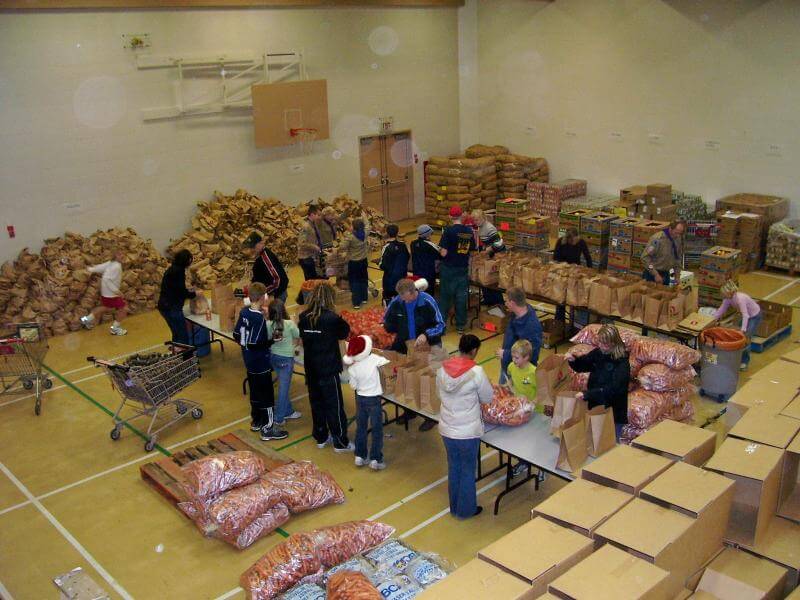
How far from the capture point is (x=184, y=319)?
37.0ft

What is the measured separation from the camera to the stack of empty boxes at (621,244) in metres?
14.6

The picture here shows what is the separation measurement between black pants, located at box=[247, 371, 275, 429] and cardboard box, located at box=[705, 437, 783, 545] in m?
5.31

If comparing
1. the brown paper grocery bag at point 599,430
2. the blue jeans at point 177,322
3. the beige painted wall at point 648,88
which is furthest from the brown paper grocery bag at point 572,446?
the beige painted wall at point 648,88

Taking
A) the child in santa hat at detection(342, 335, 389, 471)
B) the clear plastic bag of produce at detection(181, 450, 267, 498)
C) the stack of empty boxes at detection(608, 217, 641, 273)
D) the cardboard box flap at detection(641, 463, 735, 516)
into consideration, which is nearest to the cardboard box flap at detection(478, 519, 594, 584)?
the cardboard box flap at detection(641, 463, 735, 516)

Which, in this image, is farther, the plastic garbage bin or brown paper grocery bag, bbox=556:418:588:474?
the plastic garbage bin

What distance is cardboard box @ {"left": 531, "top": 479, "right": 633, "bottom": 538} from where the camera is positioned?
496cm

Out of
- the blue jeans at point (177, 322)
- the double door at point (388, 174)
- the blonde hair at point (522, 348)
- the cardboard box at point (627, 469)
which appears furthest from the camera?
the double door at point (388, 174)

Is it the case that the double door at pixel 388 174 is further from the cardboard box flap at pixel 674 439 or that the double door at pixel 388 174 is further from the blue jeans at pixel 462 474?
the cardboard box flap at pixel 674 439

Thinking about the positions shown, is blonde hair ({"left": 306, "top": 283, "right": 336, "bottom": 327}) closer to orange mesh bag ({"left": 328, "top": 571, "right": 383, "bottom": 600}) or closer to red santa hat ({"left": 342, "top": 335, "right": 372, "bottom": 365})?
red santa hat ({"left": 342, "top": 335, "right": 372, "bottom": 365})

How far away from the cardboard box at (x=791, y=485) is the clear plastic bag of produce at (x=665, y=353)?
9.46 feet

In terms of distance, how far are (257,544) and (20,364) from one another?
560 centimetres

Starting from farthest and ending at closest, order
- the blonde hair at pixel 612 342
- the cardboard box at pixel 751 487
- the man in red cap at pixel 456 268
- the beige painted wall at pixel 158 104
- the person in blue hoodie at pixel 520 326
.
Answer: the beige painted wall at pixel 158 104
the man in red cap at pixel 456 268
the person in blue hoodie at pixel 520 326
the blonde hair at pixel 612 342
the cardboard box at pixel 751 487

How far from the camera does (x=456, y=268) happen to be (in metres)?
12.1

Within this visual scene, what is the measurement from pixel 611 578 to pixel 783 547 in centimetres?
159
